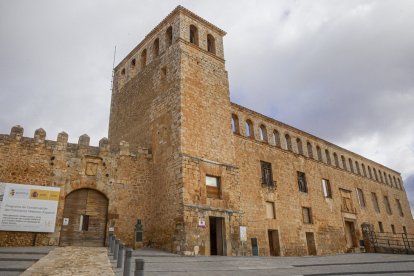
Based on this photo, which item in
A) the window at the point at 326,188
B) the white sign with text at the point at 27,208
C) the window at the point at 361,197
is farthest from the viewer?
the window at the point at 361,197

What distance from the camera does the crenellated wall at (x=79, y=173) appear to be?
12.3m

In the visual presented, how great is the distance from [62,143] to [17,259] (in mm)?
5588

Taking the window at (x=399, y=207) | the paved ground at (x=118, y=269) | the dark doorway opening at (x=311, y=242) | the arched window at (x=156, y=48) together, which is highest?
the arched window at (x=156, y=48)

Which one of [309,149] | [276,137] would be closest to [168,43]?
[276,137]

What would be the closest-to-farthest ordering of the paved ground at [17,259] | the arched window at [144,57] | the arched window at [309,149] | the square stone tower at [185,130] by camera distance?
the paved ground at [17,259]
the square stone tower at [185,130]
the arched window at [144,57]
the arched window at [309,149]

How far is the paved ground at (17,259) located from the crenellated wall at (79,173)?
Result: 184cm

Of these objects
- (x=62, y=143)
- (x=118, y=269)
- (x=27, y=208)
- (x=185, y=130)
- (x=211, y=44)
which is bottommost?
(x=118, y=269)

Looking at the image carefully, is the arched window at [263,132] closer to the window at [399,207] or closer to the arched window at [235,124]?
the arched window at [235,124]

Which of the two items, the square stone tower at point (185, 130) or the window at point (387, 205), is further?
the window at point (387, 205)

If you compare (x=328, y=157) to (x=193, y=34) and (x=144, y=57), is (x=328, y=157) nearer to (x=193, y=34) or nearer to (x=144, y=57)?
(x=193, y=34)

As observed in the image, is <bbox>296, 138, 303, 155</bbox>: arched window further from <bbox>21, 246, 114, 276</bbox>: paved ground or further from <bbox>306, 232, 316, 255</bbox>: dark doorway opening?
<bbox>21, 246, 114, 276</bbox>: paved ground

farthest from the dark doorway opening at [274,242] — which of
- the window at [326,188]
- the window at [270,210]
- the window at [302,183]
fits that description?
the window at [326,188]

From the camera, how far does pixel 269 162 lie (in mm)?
19234

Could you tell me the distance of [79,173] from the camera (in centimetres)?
1334
